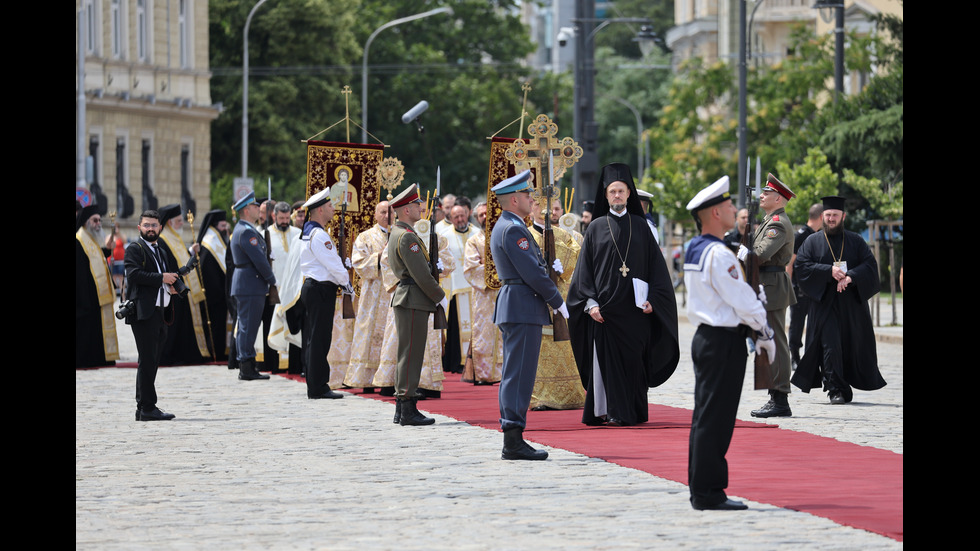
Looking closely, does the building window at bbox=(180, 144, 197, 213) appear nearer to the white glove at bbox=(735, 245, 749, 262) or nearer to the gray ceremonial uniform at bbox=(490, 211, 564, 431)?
the white glove at bbox=(735, 245, 749, 262)

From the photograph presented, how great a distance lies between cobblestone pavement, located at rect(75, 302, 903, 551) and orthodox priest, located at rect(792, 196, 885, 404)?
0.29 meters

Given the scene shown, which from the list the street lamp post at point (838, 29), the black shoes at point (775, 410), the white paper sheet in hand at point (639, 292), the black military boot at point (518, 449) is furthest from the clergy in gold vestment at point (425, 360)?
the street lamp post at point (838, 29)

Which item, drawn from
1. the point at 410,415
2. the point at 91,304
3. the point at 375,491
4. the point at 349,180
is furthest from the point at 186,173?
the point at 375,491

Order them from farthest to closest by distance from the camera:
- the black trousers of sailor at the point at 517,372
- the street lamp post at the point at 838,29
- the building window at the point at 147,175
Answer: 1. the building window at the point at 147,175
2. the street lamp post at the point at 838,29
3. the black trousers of sailor at the point at 517,372

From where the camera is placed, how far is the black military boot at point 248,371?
18.1m

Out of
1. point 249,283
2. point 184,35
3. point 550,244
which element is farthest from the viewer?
point 184,35

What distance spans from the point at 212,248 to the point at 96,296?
148 cm

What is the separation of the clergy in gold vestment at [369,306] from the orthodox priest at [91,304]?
5202mm

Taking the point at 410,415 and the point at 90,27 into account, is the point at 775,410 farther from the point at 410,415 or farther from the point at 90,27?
the point at 90,27

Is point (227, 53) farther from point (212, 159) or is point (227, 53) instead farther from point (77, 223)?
point (77, 223)

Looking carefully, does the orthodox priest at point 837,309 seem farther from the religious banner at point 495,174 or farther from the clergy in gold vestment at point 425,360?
the clergy in gold vestment at point 425,360

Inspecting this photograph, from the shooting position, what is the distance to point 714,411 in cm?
869

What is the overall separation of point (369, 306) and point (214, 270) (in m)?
5.43
